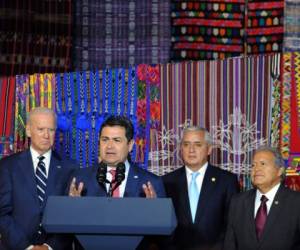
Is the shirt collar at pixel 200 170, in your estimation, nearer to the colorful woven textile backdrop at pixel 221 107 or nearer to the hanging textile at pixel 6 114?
the colorful woven textile backdrop at pixel 221 107

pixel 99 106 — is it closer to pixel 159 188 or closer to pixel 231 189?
pixel 231 189

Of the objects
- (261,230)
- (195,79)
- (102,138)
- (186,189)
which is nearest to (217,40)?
(195,79)

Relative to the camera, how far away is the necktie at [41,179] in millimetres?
4445

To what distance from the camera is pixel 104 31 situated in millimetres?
6844

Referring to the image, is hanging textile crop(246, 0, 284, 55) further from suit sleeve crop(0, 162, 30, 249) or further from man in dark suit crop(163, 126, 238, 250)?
suit sleeve crop(0, 162, 30, 249)

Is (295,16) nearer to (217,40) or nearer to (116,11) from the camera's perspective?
(217,40)

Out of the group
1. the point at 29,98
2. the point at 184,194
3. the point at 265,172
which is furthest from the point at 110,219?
the point at 29,98

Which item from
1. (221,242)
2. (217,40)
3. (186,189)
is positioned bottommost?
(221,242)

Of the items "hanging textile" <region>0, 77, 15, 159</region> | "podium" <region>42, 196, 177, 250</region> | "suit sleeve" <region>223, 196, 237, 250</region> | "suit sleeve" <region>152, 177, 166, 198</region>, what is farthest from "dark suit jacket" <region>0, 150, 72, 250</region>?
"podium" <region>42, 196, 177, 250</region>

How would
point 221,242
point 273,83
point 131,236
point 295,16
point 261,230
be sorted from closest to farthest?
point 131,236 < point 261,230 < point 221,242 < point 273,83 < point 295,16

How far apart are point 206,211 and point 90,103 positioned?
1436 millimetres

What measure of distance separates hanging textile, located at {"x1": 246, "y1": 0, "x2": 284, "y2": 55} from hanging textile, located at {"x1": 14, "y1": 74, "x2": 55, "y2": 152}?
198 centimetres

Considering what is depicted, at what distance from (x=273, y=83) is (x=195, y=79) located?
1.90ft

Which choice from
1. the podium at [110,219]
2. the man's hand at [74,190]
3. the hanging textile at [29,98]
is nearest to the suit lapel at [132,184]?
the man's hand at [74,190]
